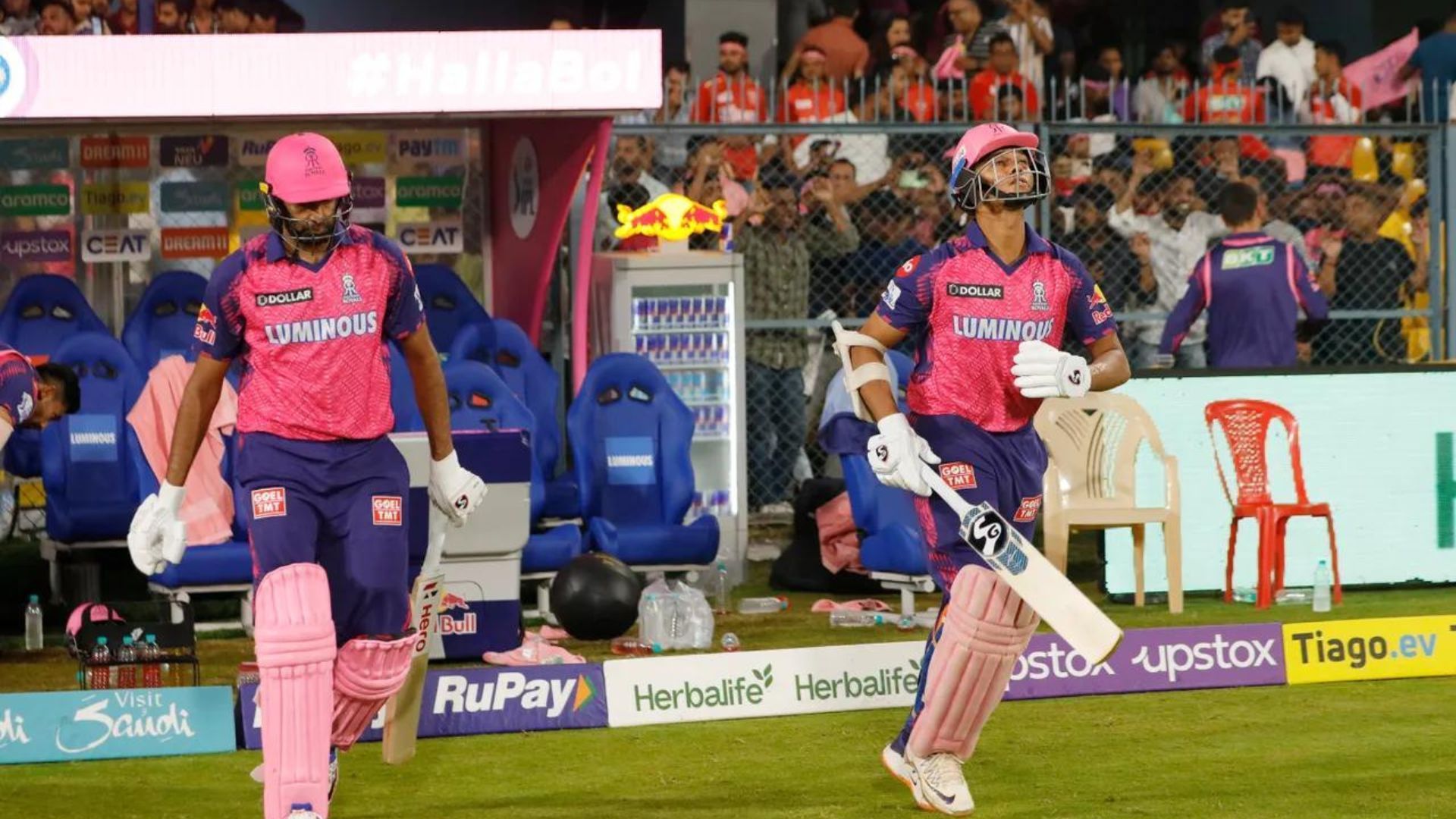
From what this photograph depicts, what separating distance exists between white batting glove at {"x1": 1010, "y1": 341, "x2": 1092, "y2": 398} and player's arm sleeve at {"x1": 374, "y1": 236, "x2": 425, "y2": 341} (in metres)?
1.77

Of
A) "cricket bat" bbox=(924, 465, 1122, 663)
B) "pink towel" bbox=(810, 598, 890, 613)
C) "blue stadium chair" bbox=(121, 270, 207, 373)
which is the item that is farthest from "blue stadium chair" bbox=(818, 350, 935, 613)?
"cricket bat" bbox=(924, 465, 1122, 663)

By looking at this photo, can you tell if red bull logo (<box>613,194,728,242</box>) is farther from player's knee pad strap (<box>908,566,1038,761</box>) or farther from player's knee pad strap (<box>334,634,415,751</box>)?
player's knee pad strap (<box>334,634,415,751</box>)

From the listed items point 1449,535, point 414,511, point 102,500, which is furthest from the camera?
point 1449,535

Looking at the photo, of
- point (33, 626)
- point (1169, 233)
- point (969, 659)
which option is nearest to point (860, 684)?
point (969, 659)

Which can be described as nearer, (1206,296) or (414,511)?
(414,511)

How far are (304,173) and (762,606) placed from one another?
5619 mm

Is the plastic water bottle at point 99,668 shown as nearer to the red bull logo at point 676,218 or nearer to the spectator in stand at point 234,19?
the red bull logo at point 676,218

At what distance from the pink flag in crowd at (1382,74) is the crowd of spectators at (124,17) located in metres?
7.74

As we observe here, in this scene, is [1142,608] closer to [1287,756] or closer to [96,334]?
[1287,756]

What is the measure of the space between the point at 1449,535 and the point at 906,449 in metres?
6.22

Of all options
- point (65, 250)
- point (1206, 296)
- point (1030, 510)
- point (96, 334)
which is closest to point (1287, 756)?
point (1030, 510)

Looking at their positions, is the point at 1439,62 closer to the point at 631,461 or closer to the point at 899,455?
the point at 631,461

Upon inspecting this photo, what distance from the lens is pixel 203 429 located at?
6.97 m

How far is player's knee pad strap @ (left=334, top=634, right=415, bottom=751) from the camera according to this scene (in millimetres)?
6820
